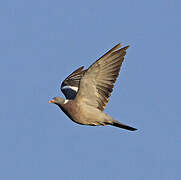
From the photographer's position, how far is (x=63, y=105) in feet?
48.6

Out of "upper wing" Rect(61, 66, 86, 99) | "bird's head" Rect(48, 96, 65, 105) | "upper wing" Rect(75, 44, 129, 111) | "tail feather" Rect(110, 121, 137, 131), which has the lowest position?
"tail feather" Rect(110, 121, 137, 131)

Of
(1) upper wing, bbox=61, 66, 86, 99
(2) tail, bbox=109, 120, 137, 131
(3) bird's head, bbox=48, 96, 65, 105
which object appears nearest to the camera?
(2) tail, bbox=109, 120, 137, 131

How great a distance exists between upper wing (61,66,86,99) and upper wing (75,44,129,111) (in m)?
1.77

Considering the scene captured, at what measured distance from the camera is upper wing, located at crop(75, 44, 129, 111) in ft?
46.8

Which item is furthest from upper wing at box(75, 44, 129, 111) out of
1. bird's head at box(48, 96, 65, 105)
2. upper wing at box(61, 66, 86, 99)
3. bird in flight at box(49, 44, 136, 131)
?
upper wing at box(61, 66, 86, 99)

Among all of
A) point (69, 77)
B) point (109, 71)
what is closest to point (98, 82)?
point (109, 71)

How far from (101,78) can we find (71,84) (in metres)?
3.64

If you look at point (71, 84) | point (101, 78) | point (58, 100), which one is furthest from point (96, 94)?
point (71, 84)

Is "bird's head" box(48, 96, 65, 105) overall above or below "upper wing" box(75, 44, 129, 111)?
below

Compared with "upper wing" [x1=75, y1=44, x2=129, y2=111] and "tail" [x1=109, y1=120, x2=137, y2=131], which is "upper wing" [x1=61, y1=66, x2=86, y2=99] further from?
"tail" [x1=109, y1=120, x2=137, y2=131]

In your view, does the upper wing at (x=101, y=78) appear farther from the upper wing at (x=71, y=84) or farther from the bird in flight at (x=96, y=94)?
the upper wing at (x=71, y=84)

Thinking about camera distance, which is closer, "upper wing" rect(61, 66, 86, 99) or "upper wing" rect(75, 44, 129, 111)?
"upper wing" rect(75, 44, 129, 111)

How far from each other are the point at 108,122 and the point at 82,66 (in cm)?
497

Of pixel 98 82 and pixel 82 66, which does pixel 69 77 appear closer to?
pixel 82 66
